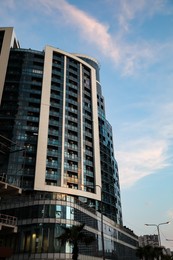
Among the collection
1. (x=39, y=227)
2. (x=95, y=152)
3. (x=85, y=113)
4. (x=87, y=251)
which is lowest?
(x=87, y=251)

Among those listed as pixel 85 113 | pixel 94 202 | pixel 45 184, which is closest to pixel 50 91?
pixel 85 113

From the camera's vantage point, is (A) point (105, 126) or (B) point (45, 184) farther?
(A) point (105, 126)

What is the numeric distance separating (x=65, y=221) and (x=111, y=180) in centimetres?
5320

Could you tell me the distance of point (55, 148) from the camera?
8412cm

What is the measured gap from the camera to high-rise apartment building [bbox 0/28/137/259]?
5606 centimetres

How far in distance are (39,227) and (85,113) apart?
5367 cm

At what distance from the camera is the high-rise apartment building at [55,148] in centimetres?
5606

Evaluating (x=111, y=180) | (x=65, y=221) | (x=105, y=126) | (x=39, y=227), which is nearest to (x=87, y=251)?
(x=65, y=221)

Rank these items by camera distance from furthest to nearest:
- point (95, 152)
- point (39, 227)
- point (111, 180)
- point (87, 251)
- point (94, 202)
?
point (111, 180) < point (95, 152) < point (94, 202) < point (87, 251) < point (39, 227)

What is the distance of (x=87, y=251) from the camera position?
188 feet

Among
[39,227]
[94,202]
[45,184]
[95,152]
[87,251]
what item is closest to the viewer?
[39,227]

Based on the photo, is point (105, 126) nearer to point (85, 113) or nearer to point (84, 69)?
point (85, 113)

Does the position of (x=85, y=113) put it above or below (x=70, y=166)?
above

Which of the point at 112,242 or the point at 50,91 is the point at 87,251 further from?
the point at 50,91
